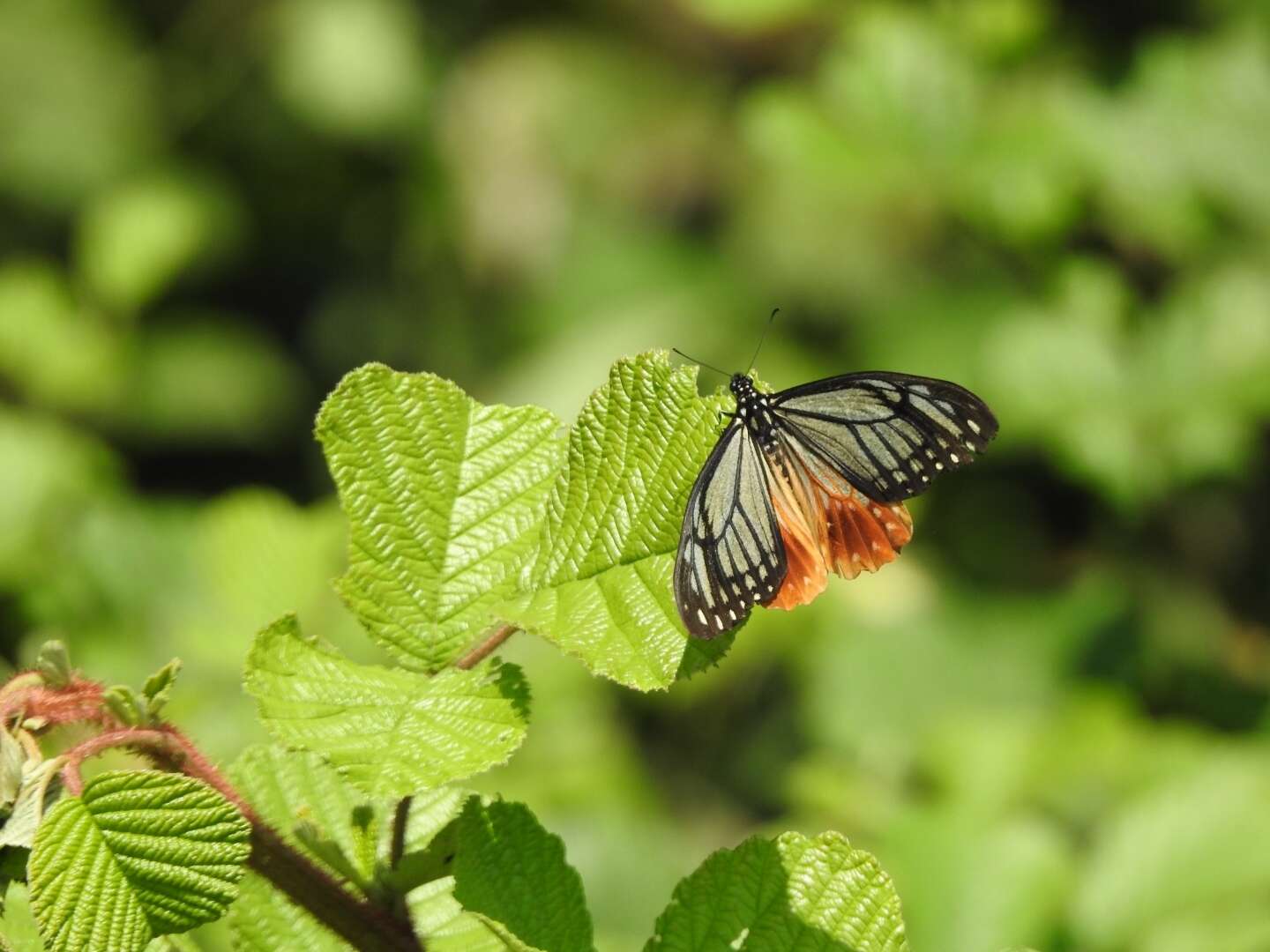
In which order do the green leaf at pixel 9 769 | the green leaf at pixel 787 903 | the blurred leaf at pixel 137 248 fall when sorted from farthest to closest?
1. the blurred leaf at pixel 137 248
2. the green leaf at pixel 787 903
3. the green leaf at pixel 9 769

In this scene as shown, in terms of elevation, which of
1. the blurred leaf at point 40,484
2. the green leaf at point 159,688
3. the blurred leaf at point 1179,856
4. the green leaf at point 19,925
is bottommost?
the green leaf at point 19,925

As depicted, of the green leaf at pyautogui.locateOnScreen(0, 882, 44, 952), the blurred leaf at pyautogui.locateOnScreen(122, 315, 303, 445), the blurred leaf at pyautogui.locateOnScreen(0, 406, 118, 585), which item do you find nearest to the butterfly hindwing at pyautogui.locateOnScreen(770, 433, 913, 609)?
the green leaf at pyautogui.locateOnScreen(0, 882, 44, 952)

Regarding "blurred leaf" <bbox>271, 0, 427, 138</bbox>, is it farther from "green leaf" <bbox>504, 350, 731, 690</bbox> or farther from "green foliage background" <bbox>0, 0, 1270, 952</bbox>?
"green leaf" <bbox>504, 350, 731, 690</bbox>

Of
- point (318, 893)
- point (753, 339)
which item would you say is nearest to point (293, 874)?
point (318, 893)

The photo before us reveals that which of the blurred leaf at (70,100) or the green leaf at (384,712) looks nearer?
the green leaf at (384,712)

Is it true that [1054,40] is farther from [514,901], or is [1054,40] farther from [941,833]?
[514,901]

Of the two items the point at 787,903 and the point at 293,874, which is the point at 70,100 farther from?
the point at 787,903

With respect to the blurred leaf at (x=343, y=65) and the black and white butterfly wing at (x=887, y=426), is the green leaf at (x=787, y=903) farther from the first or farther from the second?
the blurred leaf at (x=343, y=65)

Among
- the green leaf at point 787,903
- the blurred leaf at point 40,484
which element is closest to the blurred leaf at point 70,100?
the blurred leaf at point 40,484
